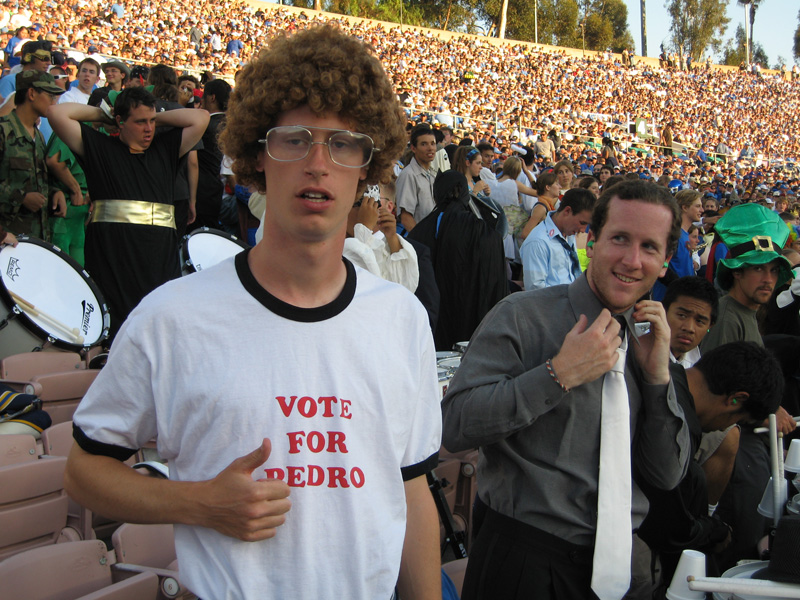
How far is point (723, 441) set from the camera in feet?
10.4

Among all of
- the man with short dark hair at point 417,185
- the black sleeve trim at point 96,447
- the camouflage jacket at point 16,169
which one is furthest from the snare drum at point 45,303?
the black sleeve trim at point 96,447

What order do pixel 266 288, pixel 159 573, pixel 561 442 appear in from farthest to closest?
1. pixel 159 573
2. pixel 561 442
3. pixel 266 288

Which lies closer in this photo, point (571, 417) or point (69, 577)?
point (571, 417)

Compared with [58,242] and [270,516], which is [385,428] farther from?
[58,242]

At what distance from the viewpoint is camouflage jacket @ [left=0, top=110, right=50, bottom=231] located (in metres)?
5.76

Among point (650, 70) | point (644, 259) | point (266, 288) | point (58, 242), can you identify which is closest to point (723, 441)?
point (644, 259)

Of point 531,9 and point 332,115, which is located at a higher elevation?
point 531,9

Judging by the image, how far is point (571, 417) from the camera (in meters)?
2.03

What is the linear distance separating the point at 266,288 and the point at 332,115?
38 centimetres

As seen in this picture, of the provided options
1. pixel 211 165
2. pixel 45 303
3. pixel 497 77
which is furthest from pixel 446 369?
pixel 497 77

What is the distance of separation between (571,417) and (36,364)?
3.47 m

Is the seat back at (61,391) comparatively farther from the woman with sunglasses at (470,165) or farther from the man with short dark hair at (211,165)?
the woman with sunglasses at (470,165)

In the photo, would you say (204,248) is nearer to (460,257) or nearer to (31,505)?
(460,257)

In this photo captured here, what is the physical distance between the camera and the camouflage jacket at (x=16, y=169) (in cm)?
576
